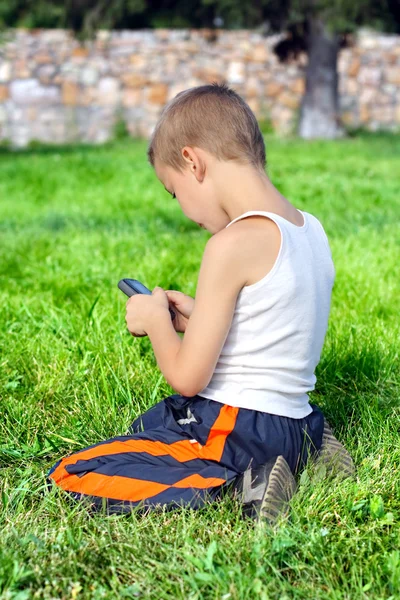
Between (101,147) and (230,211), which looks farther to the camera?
(101,147)

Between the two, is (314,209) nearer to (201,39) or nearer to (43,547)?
(43,547)

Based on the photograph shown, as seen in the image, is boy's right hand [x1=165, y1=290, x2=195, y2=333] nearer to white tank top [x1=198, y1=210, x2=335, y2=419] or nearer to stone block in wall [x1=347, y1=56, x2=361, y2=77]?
white tank top [x1=198, y1=210, x2=335, y2=419]

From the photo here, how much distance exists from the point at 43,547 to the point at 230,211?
0.84m

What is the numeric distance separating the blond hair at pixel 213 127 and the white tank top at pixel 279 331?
0.54 feet

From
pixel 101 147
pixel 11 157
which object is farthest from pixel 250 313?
pixel 101 147

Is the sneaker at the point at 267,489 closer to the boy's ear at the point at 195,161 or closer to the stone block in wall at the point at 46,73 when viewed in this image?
the boy's ear at the point at 195,161

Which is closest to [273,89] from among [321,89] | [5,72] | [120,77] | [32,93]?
[321,89]

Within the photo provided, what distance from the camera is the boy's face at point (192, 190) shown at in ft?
6.11

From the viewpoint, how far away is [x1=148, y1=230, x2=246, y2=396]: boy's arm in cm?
177

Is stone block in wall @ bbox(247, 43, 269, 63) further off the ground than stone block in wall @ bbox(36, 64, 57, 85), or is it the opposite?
stone block in wall @ bbox(247, 43, 269, 63)

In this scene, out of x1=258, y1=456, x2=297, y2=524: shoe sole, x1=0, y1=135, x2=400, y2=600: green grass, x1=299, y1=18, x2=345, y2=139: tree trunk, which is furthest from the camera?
x1=299, y1=18, x2=345, y2=139: tree trunk

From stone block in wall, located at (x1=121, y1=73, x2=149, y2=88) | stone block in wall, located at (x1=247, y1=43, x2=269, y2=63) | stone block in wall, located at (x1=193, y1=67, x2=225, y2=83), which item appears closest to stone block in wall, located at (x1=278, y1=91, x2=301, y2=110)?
stone block in wall, located at (x1=247, y1=43, x2=269, y2=63)

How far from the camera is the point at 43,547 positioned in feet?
5.35

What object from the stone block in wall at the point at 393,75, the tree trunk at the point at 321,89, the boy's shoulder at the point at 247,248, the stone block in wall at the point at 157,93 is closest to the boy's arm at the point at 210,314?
the boy's shoulder at the point at 247,248
